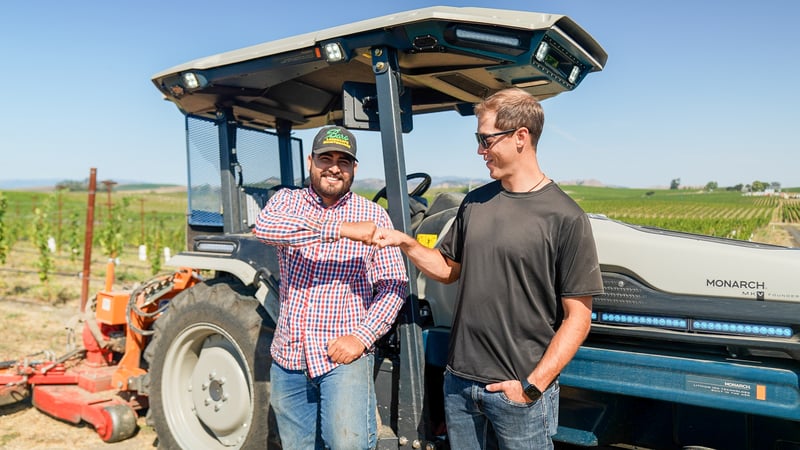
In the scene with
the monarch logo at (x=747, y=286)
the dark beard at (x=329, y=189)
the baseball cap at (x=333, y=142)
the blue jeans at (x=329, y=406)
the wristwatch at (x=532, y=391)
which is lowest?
the blue jeans at (x=329, y=406)

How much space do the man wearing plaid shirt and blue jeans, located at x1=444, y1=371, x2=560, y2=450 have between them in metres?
0.44

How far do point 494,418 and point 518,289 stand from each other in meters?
0.47

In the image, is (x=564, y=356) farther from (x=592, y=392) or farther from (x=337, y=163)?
(x=337, y=163)

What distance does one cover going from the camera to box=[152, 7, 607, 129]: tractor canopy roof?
269cm

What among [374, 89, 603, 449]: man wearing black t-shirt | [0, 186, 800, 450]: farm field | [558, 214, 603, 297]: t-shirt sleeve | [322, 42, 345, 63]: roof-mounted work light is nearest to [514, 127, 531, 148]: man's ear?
[374, 89, 603, 449]: man wearing black t-shirt

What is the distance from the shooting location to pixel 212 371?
3771 mm

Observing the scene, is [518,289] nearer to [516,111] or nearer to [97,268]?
[516,111]

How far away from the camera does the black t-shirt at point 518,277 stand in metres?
2.14

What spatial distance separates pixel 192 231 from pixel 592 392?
9.34ft

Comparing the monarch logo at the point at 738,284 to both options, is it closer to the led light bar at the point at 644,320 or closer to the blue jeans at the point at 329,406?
the led light bar at the point at 644,320

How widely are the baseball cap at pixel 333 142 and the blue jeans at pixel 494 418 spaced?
40.1 inches

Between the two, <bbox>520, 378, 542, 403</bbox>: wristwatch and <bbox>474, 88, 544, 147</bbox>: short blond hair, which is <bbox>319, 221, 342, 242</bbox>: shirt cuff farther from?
<bbox>520, 378, 542, 403</bbox>: wristwatch

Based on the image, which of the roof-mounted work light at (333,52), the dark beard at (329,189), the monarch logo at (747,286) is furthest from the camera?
the roof-mounted work light at (333,52)

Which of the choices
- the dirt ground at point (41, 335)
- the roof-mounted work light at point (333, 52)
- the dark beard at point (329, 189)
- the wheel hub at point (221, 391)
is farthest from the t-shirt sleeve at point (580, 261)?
the dirt ground at point (41, 335)
